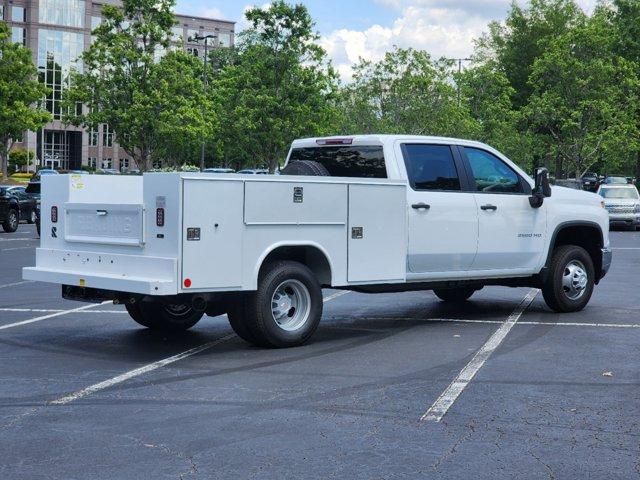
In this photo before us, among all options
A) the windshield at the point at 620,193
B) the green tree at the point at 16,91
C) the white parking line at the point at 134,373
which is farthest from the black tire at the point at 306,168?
the green tree at the point at 16,91

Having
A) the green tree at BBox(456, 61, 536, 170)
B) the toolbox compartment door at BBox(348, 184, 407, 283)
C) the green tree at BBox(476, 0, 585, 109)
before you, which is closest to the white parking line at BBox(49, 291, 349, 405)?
the toolbox compartment door at BBox(348, 184, 407, 283)

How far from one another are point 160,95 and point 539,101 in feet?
70.8

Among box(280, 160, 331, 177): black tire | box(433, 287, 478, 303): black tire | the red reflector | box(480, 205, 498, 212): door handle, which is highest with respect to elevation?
the red reflector

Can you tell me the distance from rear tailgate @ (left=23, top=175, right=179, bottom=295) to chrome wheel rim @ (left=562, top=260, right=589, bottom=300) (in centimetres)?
533

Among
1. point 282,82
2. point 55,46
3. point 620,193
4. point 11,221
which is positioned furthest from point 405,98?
point 55,46

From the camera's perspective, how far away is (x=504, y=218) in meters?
11.6

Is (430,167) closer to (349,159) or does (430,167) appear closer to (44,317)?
(349,159)

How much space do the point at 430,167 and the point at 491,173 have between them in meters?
1.04

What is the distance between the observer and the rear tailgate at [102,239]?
28.6 feet

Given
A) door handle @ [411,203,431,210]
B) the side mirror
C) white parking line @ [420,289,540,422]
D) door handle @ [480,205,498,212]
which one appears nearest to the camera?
white parking line @ [420,289,540,422]

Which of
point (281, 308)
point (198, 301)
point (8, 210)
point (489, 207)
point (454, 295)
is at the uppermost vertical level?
point (489, 207)

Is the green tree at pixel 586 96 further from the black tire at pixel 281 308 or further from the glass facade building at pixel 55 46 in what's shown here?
the glass facade building at pixel 55 46

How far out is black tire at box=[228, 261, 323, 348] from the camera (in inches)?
361

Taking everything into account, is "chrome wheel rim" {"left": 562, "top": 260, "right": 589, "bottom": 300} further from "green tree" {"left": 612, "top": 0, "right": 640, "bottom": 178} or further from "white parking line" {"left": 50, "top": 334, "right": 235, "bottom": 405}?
"green tree" {"left": 612, "top": 0, "right": 640, "bottom": 178}
